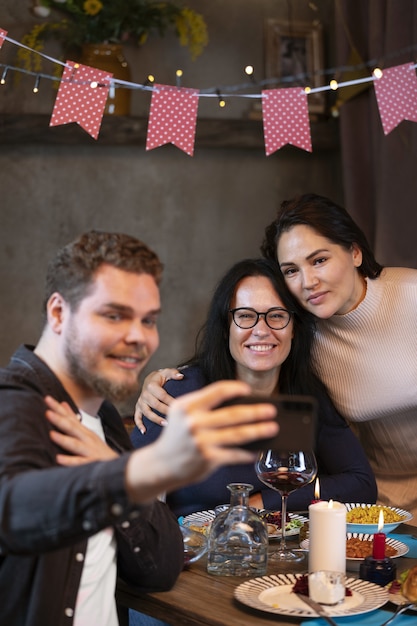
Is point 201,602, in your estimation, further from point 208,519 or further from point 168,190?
point 168,190

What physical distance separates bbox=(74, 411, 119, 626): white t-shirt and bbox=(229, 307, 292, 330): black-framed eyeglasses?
0.87 meters

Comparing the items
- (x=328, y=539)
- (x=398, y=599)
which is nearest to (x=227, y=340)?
(x=328, y=539)

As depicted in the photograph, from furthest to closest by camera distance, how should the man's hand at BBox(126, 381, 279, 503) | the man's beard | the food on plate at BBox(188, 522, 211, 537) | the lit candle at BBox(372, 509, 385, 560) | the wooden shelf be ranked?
1. the wooden shelf
2. the food on plate at BBox(188, 522, 211, 537)
3. the lit candle at BBox(372, 509, 385, 560)
4. the man's beard
5. the man's hand at BBox(126, 381, 279, 503)

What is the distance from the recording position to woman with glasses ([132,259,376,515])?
225cm

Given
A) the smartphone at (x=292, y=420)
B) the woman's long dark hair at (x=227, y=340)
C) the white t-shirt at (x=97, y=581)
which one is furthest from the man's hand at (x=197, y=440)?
the woman's long dark hair at (x=227, y=340)

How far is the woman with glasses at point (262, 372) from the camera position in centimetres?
225

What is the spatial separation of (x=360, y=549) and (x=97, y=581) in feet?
1.90

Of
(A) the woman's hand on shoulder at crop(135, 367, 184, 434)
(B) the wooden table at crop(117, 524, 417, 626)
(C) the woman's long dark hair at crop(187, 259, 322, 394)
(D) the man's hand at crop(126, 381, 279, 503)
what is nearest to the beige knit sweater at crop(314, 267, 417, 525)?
(C) the woman's long dark hair at crop(187, 259, 322, 394)

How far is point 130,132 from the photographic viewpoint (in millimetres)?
3906

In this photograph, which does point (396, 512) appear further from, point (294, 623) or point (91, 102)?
point (91, 102)

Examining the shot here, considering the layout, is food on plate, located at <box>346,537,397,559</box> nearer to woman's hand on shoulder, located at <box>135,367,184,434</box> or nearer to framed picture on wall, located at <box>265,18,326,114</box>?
woman's hand on shoulder, located at <box>135,367,184,434</box>

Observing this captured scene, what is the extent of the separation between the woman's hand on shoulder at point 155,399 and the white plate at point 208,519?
293 mm

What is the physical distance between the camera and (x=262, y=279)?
249 centimetres

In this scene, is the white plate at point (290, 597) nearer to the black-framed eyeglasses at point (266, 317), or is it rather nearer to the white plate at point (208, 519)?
Result: the white plate at point (208, 519)
